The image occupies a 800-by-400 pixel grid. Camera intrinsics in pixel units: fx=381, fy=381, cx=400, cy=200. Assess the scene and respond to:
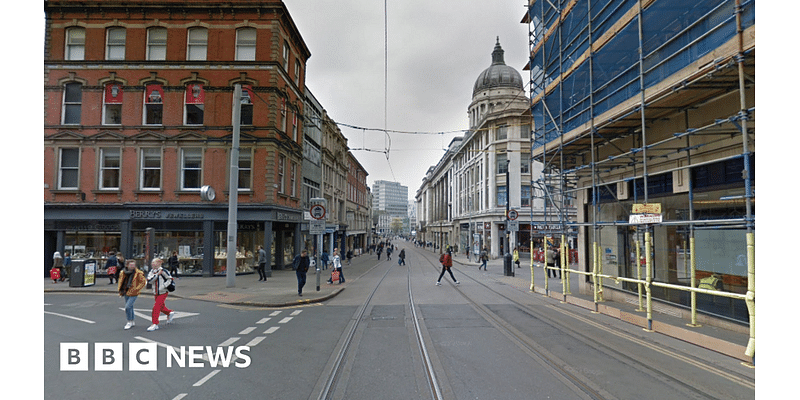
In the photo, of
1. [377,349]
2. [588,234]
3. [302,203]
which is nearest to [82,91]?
[302,203]

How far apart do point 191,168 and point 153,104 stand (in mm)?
4063

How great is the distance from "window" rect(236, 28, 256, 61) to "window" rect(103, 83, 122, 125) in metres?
6.66

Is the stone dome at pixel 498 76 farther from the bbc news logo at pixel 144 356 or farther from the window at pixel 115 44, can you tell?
the bbc news logo at pixel 144 356

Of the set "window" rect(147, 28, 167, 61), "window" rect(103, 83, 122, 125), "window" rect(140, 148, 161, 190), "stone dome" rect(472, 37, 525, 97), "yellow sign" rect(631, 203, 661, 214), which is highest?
"stone dome" rect(472, 37, 525, 97)

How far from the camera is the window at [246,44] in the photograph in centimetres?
2117

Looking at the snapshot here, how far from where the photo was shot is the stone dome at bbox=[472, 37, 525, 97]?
61062mm

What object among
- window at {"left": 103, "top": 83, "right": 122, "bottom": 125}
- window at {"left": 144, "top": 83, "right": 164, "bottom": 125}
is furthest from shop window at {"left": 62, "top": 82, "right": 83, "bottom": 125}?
window at {"left": 144, "top": 83, "right": 164, "bottom": 125}

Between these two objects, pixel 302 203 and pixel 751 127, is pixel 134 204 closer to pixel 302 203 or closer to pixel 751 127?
pixel 302 203

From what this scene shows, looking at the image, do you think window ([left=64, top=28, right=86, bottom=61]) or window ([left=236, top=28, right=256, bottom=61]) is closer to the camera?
window ([left=64, top=28, right=86, bottom=61])

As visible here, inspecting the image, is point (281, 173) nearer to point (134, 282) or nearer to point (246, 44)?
point (246, 44)

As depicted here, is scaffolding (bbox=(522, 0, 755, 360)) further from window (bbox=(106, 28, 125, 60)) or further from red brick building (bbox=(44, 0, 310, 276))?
window (bbox=(106, 28, 125, 60))

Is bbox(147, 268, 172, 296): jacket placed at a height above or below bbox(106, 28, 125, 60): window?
below

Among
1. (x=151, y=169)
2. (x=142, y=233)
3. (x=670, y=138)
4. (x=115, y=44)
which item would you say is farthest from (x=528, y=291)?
(x=115, y=44)

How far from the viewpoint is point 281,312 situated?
10773 mm
